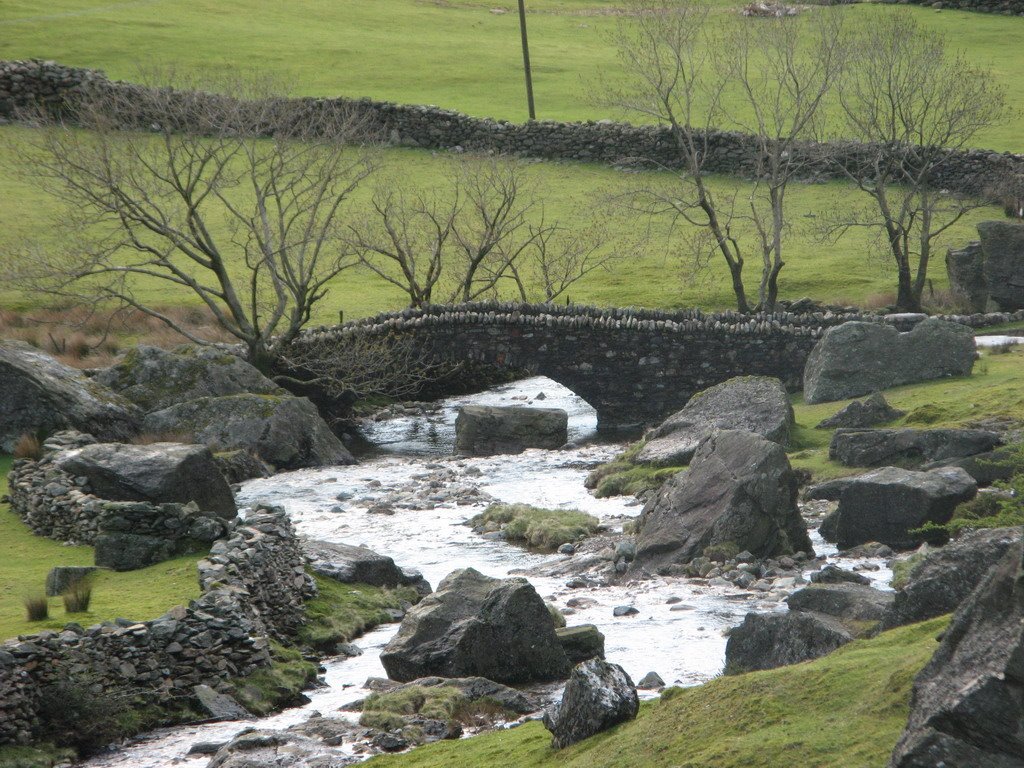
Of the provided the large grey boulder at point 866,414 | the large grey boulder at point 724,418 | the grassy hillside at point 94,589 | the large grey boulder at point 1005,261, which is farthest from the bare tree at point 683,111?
the grassy hillside at point 94,589

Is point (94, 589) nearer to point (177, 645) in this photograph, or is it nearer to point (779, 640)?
point (177, 645)

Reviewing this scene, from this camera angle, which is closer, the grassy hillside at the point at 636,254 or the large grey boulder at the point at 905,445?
the large grey boulder at the point at 905,445

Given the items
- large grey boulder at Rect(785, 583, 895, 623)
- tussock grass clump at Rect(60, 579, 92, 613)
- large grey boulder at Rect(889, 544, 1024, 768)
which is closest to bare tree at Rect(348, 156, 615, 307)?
tussock grass clump at Rect(60, 579, 92, 613)

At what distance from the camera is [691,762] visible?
7555 millimetres

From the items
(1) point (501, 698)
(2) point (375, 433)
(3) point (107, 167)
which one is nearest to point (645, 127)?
(2) point (375, 433)

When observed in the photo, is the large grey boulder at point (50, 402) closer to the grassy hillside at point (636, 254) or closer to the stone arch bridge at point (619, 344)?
the stone arch bridge at point (619, 344)

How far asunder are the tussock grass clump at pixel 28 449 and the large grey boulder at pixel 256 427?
425 cm

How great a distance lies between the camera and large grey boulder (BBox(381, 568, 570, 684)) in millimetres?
13766

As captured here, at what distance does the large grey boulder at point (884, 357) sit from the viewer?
28.5 metres

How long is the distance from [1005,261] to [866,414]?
41.1ft

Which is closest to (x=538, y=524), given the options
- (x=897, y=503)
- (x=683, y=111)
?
(x=897, y=503)

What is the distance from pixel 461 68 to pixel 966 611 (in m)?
63.6

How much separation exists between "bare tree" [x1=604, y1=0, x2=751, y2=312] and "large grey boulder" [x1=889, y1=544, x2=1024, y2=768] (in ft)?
96.5

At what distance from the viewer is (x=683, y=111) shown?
172 feet
